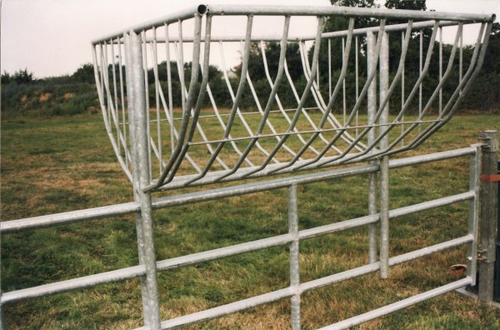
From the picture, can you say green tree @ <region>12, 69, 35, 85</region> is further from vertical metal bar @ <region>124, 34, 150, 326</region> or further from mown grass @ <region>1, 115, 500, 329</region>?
vertical metal bar @ <region>124, 34, 150, 326</region>

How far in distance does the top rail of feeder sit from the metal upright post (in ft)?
3.47

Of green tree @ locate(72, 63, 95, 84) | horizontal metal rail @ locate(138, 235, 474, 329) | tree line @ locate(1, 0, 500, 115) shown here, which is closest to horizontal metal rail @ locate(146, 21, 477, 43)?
horizontal metal rail @ locate(138, 235, 474, 329)

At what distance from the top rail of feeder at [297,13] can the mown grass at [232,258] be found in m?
1.45

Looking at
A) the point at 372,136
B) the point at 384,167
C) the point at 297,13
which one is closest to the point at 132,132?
the point at 297,13

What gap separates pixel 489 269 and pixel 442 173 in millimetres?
3480

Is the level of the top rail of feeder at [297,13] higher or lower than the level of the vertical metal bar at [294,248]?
higher

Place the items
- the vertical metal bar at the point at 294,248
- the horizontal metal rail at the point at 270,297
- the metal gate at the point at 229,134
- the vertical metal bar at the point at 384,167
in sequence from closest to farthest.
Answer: the metal gate at the point at 229,134
the horizontal metal rail at the point at 270,297
the vertical metal bar at the point at 294,248
the vertical metal bar at the point at 384,167

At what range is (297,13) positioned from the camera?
1487 mm

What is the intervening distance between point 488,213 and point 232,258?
5.32ft

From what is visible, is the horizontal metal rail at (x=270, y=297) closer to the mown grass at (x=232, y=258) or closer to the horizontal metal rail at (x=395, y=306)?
the horizontal metal rail at (x=395, y=306)

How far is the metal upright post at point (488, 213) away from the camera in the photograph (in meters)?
2.73

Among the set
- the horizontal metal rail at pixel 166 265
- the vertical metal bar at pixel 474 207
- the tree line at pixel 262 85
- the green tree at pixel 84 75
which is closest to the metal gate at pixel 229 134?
the horizontal metal rail at pixel 166 265

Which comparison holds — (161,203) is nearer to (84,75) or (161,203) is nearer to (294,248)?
(294,248)

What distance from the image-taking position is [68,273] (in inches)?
135
